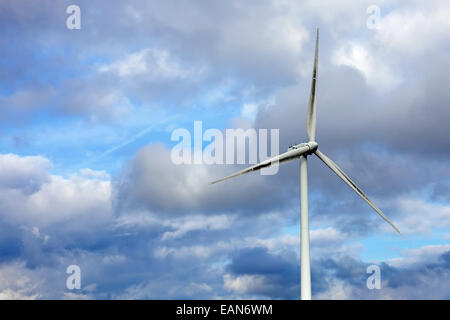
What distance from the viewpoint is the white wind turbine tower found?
306 feet

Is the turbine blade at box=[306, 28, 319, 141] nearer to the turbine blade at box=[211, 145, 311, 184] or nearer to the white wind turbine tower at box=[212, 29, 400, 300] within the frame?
the white wind turbine tower at box=[212, 29, 400, 300]

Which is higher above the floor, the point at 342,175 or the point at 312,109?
the point at 312,109

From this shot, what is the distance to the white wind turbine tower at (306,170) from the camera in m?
93.1

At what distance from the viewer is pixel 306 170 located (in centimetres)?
9619

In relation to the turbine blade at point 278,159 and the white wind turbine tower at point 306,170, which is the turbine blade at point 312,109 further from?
the turbine blade at point 278,159

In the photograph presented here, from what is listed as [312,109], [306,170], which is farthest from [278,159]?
[312,109]

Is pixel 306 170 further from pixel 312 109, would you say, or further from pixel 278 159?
pixel 312 109

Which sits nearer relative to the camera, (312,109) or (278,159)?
(278,159)
